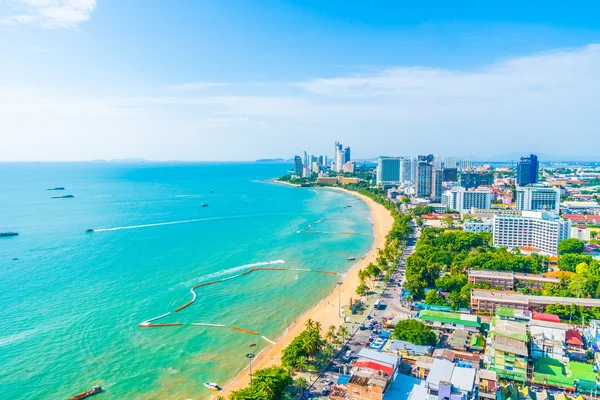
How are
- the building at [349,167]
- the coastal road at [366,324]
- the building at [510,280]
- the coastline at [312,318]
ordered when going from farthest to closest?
the building at [349,167], the building at [510,280], the coastline at [312,318], the coastal road at [366,324]

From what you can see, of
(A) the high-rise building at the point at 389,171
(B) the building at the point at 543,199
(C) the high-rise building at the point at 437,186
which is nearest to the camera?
(B) the building at the point at 543,199

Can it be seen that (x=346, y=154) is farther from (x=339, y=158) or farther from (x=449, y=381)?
(x=449, y=381)

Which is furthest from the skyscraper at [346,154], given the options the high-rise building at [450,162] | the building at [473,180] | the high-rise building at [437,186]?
the high-rise building at [437,186]

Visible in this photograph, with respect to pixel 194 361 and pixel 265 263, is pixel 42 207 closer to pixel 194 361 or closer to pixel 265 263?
pixel 265 263

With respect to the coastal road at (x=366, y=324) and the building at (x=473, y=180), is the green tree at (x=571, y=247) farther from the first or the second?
the building at (x=473, y=180)

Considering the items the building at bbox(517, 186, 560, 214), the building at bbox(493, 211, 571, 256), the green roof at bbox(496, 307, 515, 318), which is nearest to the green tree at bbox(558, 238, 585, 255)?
the building at bbox(493, 211, 571, 256)

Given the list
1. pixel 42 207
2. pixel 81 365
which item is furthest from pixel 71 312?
pixel 42 207

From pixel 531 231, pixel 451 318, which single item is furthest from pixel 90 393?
pixel 531 231
